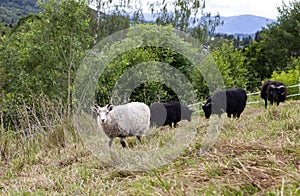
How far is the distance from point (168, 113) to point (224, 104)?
1.43 m

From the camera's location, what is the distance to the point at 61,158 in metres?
6.62

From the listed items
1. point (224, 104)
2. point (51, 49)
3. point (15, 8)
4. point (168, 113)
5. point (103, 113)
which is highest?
point (15, 8)

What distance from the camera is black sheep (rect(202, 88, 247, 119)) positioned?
420 inches

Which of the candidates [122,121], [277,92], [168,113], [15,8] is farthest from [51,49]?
[15,8]

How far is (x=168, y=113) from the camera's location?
34.6ft

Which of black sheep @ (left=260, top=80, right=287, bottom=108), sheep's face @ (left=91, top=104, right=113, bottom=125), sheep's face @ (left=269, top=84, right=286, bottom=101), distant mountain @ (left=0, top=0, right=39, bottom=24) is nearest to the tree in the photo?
black sheep @ (left=260, top=80, right=287, bottom=108)

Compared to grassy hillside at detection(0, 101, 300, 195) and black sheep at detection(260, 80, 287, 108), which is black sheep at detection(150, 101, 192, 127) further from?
black sheep at detection(260, 80, 287, 108)

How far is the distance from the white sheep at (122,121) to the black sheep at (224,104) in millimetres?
3141

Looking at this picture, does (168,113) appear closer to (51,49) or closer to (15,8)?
(51,49)

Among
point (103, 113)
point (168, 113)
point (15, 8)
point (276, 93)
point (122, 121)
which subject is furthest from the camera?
point (15, 8)

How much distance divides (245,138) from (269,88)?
27.6 feet

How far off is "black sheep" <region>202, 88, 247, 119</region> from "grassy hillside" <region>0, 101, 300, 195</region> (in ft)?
10.4

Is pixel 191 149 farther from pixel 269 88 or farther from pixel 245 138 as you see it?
pixel 269 88

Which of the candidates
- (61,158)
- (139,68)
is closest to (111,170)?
(61,158)
